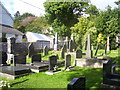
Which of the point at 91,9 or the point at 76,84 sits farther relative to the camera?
the point at 91,9

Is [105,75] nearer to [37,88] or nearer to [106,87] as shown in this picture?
[106,87]

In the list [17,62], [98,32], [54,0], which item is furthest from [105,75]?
[54,0]

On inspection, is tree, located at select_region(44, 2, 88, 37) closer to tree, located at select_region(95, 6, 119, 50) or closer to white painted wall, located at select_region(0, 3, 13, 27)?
white painted wall, located at select_region(0, 3, 13, 27)

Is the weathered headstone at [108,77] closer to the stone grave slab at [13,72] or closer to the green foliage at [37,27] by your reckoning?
the stone grave slab at [13,72]

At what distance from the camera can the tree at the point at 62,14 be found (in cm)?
3338

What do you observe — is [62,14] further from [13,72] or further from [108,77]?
[108,77]

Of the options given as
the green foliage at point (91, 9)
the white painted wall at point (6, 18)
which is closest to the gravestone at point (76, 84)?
the white painted wall at point (6, 18)

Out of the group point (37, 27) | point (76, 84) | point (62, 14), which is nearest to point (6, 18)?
point (62, 14)

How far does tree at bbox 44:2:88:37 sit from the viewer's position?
33375 mm

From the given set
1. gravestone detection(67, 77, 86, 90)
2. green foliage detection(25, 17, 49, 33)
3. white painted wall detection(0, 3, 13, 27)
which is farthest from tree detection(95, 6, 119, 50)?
green foliage detection(25, 17, 49, 33)

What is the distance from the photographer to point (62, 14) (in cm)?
3459

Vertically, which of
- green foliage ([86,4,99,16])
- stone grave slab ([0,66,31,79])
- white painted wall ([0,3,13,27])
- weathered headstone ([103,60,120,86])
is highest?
green foliage ([86,4,99,16])

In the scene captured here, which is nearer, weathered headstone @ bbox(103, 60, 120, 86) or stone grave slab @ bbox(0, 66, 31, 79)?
weathered headstone @ bbox(103, 60, 120, 86)

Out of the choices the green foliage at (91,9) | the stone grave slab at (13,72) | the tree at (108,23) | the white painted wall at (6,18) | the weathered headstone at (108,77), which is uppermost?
the green foliage at (91,9)
